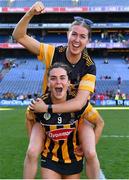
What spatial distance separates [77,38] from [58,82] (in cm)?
55

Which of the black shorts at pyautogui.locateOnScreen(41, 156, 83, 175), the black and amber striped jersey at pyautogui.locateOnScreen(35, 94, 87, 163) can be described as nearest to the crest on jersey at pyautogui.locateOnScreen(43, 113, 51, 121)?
the black and amber striped jersey at pyautogui.locateOnScreen(35, 94, 87, 163)

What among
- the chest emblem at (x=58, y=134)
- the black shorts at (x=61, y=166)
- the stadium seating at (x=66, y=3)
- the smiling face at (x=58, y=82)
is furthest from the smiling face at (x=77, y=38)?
the stadium seating at (x=66, y=3)

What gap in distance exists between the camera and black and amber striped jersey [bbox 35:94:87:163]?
14.7 ft

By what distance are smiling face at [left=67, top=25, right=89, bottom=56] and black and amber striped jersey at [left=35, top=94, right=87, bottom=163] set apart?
19.4 inches

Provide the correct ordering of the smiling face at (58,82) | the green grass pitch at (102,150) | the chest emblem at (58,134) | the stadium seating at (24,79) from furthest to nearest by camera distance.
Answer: the stadium seating at (24,79), the green grass pitch at (102,150), the chest emblem at (58,134), the smiling face at (58,82)

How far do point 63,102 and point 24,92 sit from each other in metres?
28.8

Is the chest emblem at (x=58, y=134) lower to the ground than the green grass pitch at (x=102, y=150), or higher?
higher

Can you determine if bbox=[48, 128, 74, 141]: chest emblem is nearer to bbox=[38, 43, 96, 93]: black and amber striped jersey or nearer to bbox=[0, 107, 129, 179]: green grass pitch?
bbox=[38, 43, 96, 93]: black and amber striped jersey

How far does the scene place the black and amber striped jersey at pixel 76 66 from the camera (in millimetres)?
4660

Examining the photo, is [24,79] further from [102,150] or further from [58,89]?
[58,89]

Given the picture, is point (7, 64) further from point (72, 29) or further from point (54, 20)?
point (72, 29)

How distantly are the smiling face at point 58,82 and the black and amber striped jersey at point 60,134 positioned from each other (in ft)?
0.69

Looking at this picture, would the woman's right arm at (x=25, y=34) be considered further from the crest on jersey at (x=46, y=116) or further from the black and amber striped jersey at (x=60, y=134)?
the crest on jersey at (x=46, y=116)

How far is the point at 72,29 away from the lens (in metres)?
4.61
